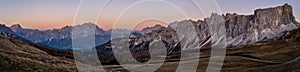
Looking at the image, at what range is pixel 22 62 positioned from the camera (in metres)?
77.4

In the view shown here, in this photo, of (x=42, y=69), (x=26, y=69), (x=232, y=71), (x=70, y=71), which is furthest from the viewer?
(x=232, y=71)

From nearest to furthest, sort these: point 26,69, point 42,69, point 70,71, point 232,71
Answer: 1. point 26,69
2. point 42,69
3. point 70,71
4. point 232,71

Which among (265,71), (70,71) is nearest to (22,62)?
(70,71)

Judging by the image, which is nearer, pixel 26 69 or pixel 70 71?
pixel 26 69

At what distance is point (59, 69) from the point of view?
83.3 m

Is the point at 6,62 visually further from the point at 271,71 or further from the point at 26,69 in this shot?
the point at 271,71

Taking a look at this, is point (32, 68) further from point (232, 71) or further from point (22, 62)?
point (232, 71)

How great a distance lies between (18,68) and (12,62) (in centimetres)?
264

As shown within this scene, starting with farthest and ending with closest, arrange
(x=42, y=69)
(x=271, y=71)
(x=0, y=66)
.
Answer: (x=271, y=71)
(x=42, y=69)
(x=0, y=66)

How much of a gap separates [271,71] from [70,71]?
7211cm

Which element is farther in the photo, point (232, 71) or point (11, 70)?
point (232, 71)

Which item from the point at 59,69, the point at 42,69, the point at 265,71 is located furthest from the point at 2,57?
the point at 265,71

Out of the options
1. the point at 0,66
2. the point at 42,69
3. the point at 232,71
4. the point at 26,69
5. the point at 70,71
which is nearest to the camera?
the point at 0,66

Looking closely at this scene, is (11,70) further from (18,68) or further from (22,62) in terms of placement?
(22,62)
